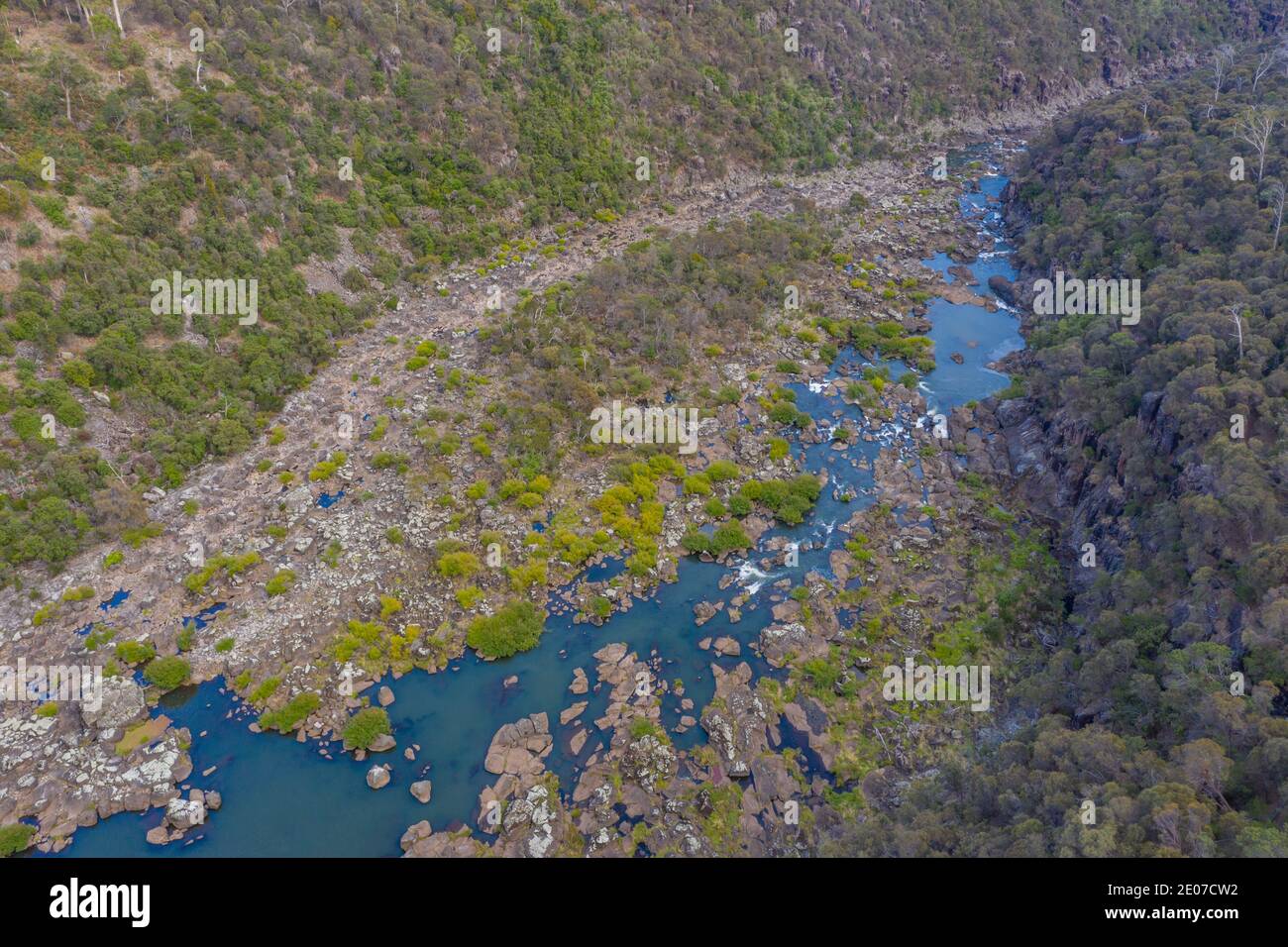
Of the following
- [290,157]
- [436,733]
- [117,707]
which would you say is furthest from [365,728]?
[290,157]

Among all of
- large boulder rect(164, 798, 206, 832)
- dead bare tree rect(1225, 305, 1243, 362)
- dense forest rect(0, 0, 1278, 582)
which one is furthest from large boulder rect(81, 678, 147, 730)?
dead bare tree rect(1225, 305, 1243, 362)

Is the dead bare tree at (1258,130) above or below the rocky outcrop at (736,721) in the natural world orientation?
above

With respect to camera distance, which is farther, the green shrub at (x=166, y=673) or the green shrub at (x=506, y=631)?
the green shrub at (x=506, y=631)

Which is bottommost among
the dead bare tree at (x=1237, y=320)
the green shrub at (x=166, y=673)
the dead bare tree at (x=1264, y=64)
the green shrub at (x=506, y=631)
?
the green shrub at (x=166, y=673)

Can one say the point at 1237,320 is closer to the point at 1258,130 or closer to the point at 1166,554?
the point at 1166,554

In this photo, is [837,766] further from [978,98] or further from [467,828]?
[978,98]

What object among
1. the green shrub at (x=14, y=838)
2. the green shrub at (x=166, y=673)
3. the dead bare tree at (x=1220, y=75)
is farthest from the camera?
the dead bare tree at (x=1220, y=75)

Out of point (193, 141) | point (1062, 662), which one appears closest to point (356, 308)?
point (193, 141)

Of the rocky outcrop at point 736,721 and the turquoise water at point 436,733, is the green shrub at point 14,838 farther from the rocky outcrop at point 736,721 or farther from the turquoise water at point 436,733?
the rocky outcrop at point 736,721

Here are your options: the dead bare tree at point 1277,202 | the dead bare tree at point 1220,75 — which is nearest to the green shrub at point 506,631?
the dead bare tree at point 1277,202
